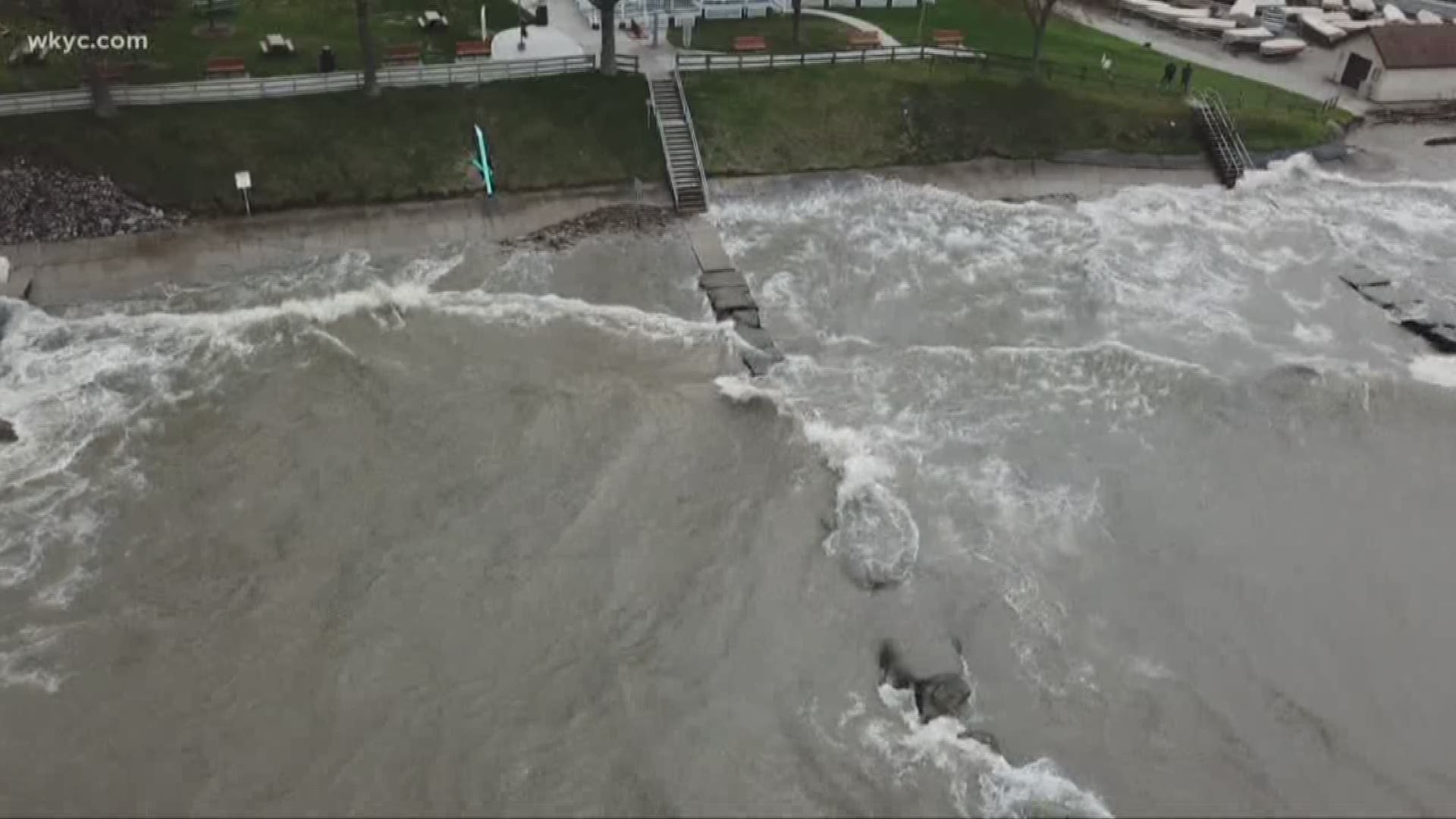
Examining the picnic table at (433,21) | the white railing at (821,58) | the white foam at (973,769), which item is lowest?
the white foam at (973,769)

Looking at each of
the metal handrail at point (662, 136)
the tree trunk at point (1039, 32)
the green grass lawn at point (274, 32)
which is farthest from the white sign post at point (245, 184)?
the tree trunk at point (1039, 32)

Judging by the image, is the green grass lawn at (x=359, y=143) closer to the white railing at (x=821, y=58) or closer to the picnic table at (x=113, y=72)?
the picnic table at (x=113, y=72)

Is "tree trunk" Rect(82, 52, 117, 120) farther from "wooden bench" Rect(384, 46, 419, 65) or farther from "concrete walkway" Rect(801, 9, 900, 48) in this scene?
"concrete walkway" Rect(801, 9, 900, 48)

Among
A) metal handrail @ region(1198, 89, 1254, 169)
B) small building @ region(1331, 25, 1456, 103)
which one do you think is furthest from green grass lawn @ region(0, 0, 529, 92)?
small building @ region(1331, 25, 1456, 103)

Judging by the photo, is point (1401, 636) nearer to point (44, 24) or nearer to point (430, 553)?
point (430, 553)

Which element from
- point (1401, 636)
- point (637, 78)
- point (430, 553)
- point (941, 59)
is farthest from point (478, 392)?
point (941, 59)

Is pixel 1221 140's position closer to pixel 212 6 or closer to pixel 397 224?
pixel 397 224

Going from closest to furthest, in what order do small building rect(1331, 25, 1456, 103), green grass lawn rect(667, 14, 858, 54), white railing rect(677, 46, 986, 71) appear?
white railing rect(677, 46, 986, 71) < green grass lawn rect(667, 14, 858, 54) < small building rect(1331, 25, 1456, 103)

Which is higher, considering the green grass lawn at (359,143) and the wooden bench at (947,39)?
the wooden bench at (947,39)
